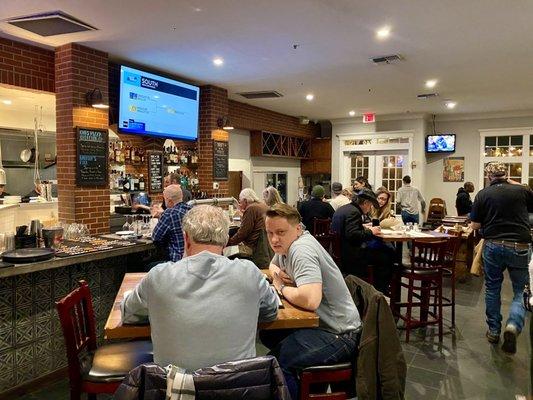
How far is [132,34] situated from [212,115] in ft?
8.36

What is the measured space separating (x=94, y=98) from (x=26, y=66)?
2.73ft

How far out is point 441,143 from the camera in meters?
10.1

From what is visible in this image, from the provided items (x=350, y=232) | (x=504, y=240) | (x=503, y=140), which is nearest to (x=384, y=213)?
(x=350, y=232)

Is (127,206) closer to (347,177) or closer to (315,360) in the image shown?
(315,360)

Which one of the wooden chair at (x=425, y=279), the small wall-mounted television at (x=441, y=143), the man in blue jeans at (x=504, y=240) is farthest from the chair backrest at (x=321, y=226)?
the small wall-mounted television at (x=441, y=143)

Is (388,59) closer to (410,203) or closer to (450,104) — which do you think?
(450,104)

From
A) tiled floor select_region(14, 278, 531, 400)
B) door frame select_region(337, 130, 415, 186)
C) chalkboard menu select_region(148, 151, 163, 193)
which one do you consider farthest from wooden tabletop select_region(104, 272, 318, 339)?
door frame select_region(337, 130, 415, 186)

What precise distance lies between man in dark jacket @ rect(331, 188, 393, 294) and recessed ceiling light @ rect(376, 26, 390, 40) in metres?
1.65

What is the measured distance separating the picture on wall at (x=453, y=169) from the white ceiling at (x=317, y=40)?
310 centimetres

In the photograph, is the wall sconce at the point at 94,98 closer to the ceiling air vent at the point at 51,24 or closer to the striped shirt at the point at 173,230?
the ceiling air vent at the point at 51,24

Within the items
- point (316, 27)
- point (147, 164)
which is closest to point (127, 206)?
point (147, 164)

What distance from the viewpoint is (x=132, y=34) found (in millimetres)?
4359

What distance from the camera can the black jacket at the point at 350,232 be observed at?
4172mm

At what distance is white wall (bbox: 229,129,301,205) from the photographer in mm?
8594
